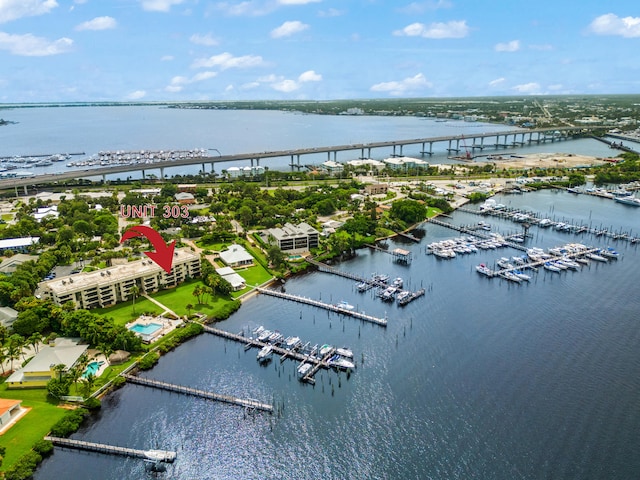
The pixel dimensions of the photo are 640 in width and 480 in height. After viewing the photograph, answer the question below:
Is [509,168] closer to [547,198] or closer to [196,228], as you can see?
[547,198]

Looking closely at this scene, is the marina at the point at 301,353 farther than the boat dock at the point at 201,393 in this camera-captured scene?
Yes

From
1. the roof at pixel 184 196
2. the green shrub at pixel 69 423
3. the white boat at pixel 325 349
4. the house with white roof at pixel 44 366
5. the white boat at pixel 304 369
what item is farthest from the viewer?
the roof at pixel 184 196

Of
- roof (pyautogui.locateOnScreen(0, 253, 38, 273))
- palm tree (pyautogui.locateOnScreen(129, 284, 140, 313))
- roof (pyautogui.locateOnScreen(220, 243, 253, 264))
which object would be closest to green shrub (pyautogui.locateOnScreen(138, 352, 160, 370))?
palm tree (pyautogui.locateOnScreen(129, 284, 140, 313))

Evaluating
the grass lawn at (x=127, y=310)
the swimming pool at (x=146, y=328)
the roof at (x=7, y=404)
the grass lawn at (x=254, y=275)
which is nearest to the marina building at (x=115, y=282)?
the grass lawn at (x=127, y=310)

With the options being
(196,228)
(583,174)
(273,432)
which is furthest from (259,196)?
(583,174)

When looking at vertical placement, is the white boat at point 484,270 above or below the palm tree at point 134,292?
below

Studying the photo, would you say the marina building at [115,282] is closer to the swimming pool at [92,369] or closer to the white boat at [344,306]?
the swimming pool at [92,369]

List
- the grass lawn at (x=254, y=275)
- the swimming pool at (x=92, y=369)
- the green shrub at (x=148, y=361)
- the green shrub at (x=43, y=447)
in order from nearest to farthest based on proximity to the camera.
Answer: the green shrub at (x=43, y=447) < the swimming pool at (x=92, y=369) < the green shrub at (x=148, y=361) < the grass lawn at (x=254, y=275)
